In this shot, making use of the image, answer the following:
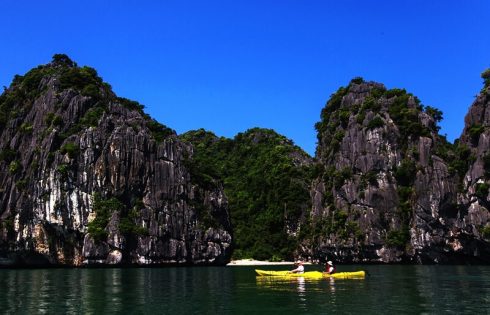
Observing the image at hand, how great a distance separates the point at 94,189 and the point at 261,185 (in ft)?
199

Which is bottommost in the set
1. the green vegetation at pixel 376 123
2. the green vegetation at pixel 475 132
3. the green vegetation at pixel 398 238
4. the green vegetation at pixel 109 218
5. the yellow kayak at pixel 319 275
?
the yellow kayak at pixel 319 275

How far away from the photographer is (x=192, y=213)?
8719cm

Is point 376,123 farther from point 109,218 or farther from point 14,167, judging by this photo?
point 14,167

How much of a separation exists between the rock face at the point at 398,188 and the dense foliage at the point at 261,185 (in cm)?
1032

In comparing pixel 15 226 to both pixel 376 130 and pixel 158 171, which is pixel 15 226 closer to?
pixel 158 171

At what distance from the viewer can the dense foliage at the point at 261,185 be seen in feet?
373

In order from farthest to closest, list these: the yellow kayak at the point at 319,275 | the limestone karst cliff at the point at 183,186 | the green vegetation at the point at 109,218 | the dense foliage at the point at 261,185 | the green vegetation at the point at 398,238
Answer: the dense foliage at the point at 261,185
the green vegetation at the point at 398,238
the limestone karst cliff at the point at 183,186
the green vegetation at the point at 109,218
the yellow kayak at the point at 319,275

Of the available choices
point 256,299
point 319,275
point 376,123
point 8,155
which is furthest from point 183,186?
point 256,299

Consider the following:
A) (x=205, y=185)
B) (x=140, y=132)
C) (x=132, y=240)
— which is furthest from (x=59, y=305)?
(x=205, y=185)

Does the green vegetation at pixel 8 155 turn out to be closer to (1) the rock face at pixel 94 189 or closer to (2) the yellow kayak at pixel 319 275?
(1) the rock face at pixel 94 189

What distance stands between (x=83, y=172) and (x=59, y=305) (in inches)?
2231

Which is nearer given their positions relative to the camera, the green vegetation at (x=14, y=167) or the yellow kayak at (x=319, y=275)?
the yellow kayak at (x=319, y=275)

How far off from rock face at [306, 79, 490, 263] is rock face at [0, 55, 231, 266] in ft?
74.8

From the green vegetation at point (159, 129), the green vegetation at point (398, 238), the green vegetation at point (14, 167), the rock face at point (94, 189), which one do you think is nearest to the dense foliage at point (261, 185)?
the green vegetation at point (159, 129)
